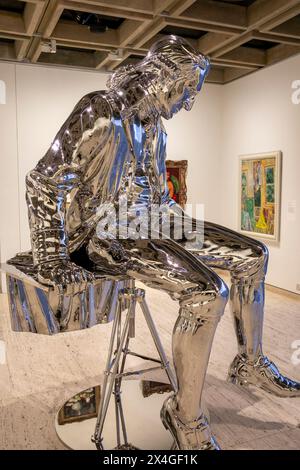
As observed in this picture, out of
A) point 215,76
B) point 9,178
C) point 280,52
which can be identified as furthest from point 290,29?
point 9,178

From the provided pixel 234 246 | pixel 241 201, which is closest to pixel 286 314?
pixel 241 201

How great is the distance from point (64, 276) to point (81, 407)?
0.99 metres

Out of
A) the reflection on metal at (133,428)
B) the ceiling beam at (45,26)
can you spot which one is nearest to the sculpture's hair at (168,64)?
the reflection on metal at (133,428)

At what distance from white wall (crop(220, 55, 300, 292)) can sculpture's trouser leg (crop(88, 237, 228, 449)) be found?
3596 mm

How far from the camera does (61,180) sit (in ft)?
4.70

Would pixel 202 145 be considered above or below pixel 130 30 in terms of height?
below

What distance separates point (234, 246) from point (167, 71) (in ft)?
2.45

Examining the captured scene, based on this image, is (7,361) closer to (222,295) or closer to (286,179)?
(222,295)

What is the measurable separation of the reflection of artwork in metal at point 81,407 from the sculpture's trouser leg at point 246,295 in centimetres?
68

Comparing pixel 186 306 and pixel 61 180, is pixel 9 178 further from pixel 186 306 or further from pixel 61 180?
pixel 186 306

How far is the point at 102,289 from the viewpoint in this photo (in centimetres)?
183

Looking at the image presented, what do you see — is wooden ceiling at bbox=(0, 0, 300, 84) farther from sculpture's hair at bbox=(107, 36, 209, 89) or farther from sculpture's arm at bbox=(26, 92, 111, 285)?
sculpture's arm at bbox=(26, 92, 111, 285)

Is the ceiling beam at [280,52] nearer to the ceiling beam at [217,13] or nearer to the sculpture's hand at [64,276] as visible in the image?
the ceiling beam at [217,13]

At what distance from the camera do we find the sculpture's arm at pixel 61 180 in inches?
55.1
